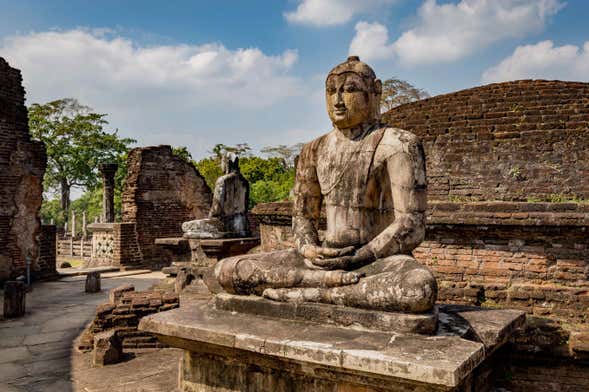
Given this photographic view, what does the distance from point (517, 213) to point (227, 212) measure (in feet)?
15.2

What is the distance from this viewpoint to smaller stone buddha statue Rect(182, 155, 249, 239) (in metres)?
7.91

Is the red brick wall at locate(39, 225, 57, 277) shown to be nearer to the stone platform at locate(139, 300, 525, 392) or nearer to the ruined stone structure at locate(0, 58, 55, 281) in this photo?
the ruined stone structure at locate(0, 58, 55, 281)

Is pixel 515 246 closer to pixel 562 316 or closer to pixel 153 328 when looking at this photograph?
pixel 562 316

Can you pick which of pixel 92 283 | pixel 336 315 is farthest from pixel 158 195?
pixel 336 315

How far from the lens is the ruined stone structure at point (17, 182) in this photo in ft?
35.0

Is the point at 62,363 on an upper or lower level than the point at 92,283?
lower

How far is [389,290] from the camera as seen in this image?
8.23 feet

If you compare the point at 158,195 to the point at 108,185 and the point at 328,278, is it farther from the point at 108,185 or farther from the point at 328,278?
the point at 328,278

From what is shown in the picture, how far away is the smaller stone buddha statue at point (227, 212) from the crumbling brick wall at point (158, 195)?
7.05 meters

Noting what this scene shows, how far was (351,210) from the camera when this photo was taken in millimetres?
3023

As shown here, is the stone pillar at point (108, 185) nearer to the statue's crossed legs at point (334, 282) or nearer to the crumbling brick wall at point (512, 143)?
the crumbling brick wall at point (512, 143)

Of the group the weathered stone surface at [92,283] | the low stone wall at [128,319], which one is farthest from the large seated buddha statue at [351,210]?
the weathered stone surface at [92,283]

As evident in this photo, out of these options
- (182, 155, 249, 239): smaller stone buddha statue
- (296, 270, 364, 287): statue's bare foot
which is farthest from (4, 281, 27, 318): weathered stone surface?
(296, 270, 364, 287): statue's bare foot

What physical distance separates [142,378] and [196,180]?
12115mm
